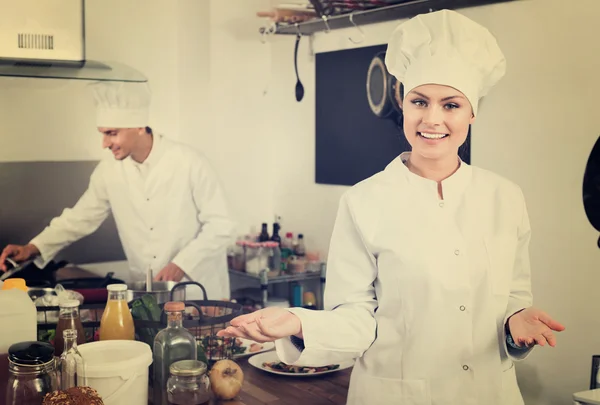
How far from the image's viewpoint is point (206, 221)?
10.4 ft

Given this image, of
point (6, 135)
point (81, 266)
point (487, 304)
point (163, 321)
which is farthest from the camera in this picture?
point (81, 266)

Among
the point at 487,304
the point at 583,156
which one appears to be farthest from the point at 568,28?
the point at 487,304

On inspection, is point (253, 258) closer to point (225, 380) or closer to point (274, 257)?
point (274, 257)

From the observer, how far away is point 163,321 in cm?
192

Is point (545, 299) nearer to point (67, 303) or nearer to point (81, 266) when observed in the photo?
point (67, 303)

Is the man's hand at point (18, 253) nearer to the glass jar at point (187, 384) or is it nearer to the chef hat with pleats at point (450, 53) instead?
the glass jar at point (187, 384)

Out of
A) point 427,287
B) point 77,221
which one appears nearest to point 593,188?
point 427,287

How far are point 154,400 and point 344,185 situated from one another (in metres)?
1.58

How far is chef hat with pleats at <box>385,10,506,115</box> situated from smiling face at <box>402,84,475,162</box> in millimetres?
18

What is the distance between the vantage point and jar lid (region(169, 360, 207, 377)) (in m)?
1.71

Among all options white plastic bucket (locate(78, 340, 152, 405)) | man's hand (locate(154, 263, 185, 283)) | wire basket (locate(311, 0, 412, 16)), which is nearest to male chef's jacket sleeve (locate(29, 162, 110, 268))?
man's hand (locate(154, 263, 185, 283))

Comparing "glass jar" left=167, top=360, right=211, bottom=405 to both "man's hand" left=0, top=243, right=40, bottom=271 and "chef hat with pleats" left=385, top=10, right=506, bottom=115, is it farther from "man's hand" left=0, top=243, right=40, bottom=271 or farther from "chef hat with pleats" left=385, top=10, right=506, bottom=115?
"man's hand" left=0, top=243, right=40, bottom=271

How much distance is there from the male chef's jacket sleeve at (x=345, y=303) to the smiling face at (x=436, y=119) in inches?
8.4

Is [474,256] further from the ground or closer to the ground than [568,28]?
closer to the ground
